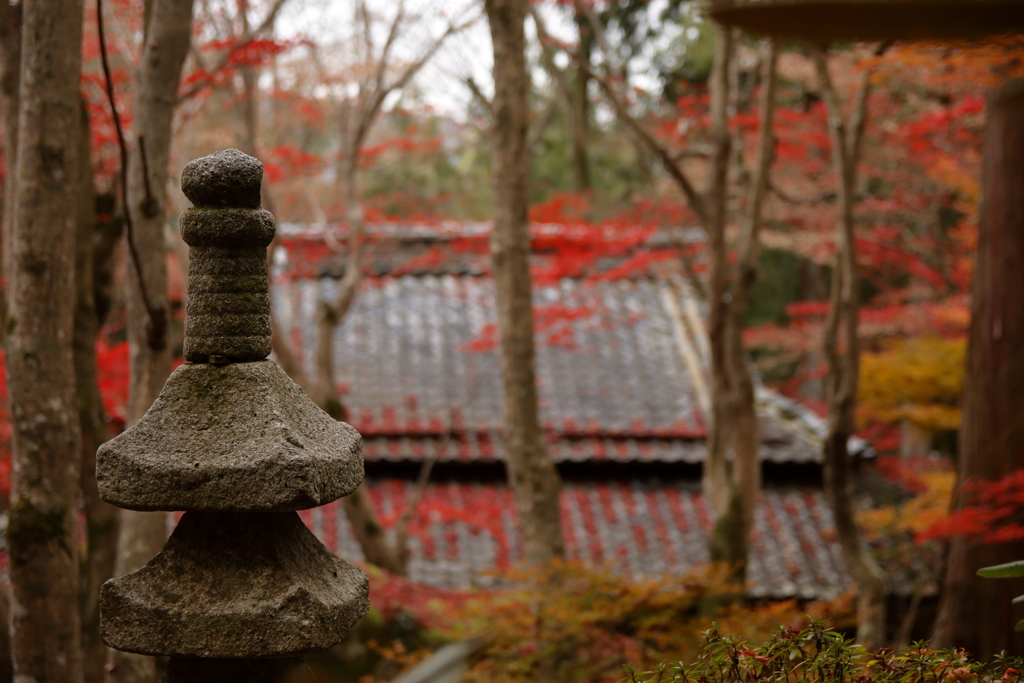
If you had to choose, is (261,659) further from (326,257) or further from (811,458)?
(326,257)

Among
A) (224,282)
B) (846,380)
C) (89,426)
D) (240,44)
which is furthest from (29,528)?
(846,380)

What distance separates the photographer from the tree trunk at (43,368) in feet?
11.4

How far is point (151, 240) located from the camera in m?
4.61

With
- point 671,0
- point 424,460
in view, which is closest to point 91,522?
point 424,460

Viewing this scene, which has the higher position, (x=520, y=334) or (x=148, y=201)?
(x=148, y=201)

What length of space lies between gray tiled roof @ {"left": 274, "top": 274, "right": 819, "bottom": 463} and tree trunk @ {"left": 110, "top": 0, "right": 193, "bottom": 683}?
251 inches

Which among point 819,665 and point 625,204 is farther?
point 625,204

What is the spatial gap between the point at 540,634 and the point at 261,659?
4.19 m

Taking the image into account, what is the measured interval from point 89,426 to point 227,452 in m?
3.16

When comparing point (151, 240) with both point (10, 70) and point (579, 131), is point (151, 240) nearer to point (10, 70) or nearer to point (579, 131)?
point (10, 70)

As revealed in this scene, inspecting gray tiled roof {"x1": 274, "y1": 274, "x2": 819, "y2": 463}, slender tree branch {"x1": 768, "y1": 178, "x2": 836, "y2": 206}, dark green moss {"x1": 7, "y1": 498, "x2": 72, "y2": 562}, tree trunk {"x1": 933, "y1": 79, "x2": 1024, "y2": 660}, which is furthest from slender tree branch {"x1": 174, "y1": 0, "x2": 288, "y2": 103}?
tree trunk {"x1": 933, "y1": 79, "x2": 1024, "y2": 660}

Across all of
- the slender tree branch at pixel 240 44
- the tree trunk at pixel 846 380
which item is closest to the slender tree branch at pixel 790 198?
the tree trunk at pixel 846 380

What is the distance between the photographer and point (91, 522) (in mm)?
5008

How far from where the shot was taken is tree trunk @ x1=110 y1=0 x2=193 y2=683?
4.46 meters
